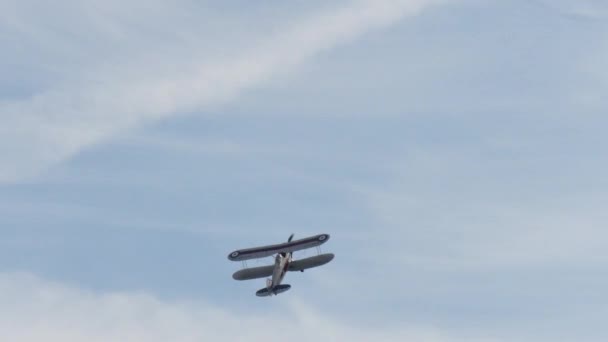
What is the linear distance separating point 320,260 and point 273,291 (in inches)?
350

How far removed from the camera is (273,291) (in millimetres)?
195000

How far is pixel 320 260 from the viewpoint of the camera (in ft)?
652
